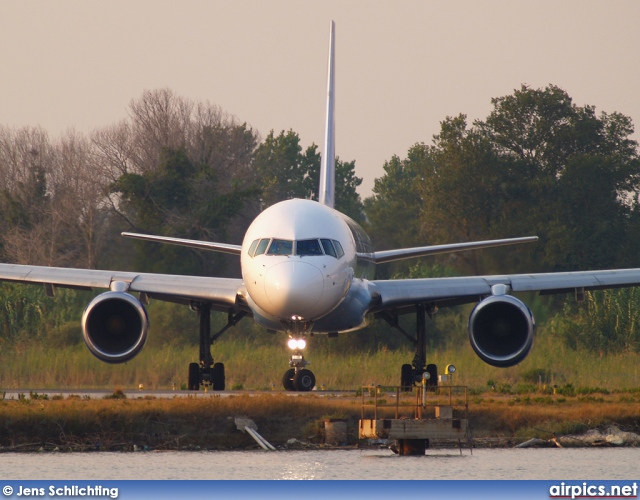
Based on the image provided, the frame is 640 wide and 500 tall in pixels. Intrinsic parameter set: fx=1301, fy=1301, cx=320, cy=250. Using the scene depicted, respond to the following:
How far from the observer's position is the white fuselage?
79.5 ft

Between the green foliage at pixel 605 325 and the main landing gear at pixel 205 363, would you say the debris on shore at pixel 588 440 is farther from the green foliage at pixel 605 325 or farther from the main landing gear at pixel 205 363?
the green foliage at pixel 605 325

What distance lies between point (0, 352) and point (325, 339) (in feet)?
28.6

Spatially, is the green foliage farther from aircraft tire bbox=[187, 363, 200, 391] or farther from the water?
the water

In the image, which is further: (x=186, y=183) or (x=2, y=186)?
(x=2, y=186)

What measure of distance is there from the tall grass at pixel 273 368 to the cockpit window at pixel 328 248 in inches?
261

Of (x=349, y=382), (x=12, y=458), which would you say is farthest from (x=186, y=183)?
(x=12, y=458)

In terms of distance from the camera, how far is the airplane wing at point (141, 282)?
27.9 m

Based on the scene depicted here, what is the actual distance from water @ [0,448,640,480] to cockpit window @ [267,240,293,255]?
4.60 metres

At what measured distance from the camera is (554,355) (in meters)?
33.2

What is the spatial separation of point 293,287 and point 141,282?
5463 millimetres

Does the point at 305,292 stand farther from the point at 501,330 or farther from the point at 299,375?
the point at 501,330

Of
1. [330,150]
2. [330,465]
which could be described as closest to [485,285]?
[330,150]

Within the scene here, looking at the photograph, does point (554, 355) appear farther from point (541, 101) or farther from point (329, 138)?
point (541, 101)

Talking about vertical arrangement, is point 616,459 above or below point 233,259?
below
